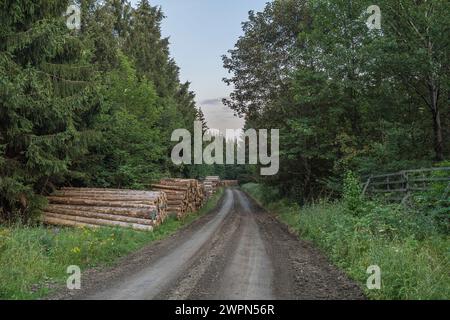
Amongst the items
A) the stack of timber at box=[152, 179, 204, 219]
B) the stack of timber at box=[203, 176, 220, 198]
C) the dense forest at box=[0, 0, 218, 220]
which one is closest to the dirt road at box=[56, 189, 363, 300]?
the dense forest at box=[0, 0, 218, 220]

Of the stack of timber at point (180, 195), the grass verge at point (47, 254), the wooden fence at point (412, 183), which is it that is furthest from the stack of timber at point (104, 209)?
the wooden fence at point (412, 183)

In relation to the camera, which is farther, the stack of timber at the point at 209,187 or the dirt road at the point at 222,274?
the stack of timber at the point at 209,187

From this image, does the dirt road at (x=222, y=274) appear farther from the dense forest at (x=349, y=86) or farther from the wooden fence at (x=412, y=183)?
the dense forest at (x=349, y=86)

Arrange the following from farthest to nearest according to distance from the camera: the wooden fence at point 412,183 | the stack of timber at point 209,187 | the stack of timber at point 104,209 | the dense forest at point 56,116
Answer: the stack of timber at point 209,187
the stack of timber at point 104,209
the dense forest at point 56,116
the wooden fence at point 412,183

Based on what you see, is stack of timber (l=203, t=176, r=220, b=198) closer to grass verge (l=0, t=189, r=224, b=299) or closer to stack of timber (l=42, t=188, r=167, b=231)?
stack of timber (l=42, t=188, r=167, b=231)

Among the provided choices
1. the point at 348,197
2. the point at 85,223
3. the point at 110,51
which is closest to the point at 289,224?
the point at 348,197

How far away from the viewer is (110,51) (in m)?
26.0

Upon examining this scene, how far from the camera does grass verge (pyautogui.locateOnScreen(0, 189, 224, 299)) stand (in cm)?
755

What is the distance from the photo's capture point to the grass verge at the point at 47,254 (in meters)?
7.55

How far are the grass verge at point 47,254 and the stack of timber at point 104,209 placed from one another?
199 cm

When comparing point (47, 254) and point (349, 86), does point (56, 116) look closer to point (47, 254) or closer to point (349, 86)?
point (47, 254)

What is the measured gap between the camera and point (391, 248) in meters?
8.34
